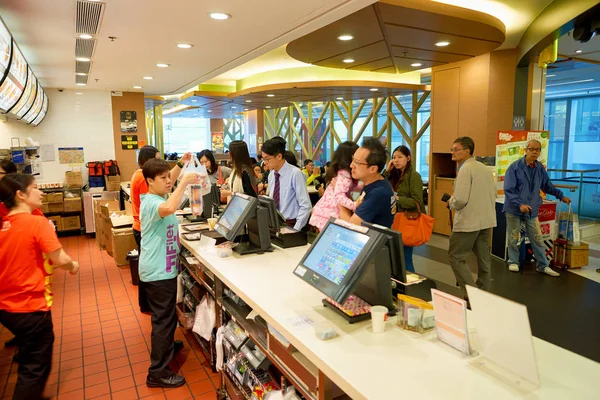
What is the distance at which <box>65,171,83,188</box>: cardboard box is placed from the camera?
7.95 metres

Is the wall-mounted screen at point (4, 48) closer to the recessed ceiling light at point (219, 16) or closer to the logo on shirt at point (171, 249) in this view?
the recessed ceiling light at point (219, 16)

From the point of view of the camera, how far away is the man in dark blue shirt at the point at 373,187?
7.93ft

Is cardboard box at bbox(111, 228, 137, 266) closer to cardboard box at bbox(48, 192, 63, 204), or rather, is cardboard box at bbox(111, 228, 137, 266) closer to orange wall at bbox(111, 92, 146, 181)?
cardboard box at bbox(48, 192, 63, 204)

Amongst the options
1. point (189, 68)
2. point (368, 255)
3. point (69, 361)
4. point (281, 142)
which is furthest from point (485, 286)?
point (189, 68)

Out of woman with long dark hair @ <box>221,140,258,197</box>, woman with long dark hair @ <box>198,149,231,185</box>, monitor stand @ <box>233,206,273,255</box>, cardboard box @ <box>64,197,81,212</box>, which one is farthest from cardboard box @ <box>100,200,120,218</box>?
monitor stand @ <box>233,206,273,255</box>

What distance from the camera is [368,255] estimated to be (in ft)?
5.47

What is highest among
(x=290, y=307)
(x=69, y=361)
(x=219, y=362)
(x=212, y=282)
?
(x=290, y=307)

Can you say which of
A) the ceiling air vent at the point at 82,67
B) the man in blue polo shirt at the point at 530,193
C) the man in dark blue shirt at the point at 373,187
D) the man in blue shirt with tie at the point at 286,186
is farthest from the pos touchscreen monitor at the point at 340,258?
the ceiling air vent at the point at 82,67

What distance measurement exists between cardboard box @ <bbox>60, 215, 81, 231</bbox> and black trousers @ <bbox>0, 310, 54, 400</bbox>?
20.0ft

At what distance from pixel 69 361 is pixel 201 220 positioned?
5.30 feet

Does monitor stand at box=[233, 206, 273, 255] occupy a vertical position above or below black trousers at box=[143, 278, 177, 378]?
above

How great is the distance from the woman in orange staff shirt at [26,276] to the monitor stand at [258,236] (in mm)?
1115

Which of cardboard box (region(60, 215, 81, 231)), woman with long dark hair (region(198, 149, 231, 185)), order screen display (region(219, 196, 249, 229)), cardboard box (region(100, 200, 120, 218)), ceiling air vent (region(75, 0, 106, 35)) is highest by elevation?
ceiling air vent (region(75, 0, 106, 35))

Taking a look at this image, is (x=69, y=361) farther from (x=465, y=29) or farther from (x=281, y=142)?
(x=465, y=29)
